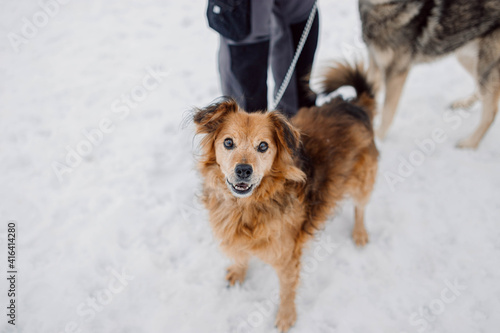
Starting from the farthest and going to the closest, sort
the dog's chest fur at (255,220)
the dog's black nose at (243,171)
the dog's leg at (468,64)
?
1. the dog's leg at (468,64)
2. the dog's chest fur at (255,220)
3. the dog's black nose at (243,171)

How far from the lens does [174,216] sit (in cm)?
297

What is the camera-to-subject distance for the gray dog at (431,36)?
9.29 ft

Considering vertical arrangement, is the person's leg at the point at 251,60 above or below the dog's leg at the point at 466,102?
above

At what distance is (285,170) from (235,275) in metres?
1.16

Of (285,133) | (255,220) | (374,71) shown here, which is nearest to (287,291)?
(255,220)

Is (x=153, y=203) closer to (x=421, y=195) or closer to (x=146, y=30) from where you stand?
(x=421, y=195)

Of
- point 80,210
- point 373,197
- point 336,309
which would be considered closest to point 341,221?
point 373,197

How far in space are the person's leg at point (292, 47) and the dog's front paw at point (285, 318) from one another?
182cm

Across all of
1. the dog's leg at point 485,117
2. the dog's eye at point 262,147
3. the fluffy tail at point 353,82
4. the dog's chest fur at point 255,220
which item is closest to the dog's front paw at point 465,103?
the dog's leg at point 485,117

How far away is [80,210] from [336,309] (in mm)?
2471

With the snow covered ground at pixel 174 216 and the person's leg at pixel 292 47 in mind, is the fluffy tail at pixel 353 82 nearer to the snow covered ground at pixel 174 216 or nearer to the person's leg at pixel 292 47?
the person's leg at pixel 292 47

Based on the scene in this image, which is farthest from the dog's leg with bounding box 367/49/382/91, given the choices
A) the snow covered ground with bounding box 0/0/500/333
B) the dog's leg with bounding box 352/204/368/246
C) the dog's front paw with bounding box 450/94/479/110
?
the dog's leg with bounding box 352/204/368/246

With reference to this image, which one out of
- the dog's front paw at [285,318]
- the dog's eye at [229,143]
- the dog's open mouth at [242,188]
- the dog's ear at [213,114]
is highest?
the dog's ear at [213,114]

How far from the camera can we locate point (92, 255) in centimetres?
275
